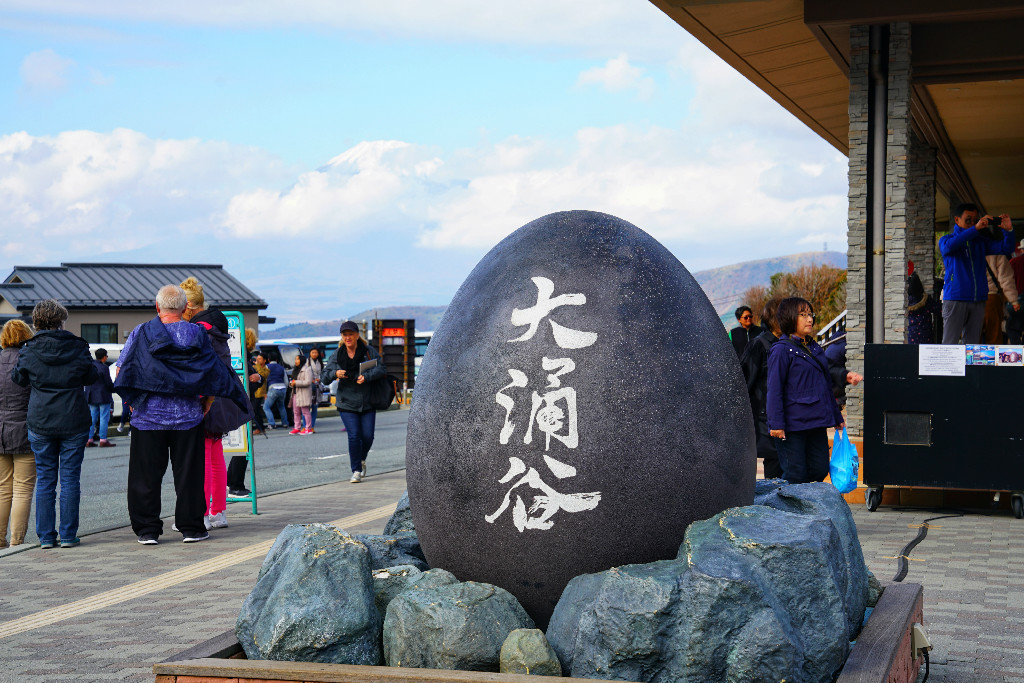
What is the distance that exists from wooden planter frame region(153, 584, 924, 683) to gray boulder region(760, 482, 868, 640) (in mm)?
126

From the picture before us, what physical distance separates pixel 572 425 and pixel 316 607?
1221 millimetres

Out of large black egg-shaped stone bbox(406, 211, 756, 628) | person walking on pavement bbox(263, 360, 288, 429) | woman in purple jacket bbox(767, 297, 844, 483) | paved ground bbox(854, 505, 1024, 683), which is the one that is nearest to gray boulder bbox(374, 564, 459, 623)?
large black egg-shaped stone bbox(406, 211, 756, 628)

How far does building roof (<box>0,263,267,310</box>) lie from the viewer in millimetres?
52375

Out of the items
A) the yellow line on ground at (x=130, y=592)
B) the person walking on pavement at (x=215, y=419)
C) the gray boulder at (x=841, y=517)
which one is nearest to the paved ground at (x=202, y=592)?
the yellow line on ground at (x=130, y=592)

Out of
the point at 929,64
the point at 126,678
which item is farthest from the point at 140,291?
the point at 126,678

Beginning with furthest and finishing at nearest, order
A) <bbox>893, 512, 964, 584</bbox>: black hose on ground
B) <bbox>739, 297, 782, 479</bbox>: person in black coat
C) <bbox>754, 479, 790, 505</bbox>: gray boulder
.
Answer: <bbox>739, 297, 782, 479</bbox>: person in black coat, <bbox>893, 512, 964, 584</bbox>: black hose on ground, <bbox>754, 479, 790, 505</bbox>: gray boulder

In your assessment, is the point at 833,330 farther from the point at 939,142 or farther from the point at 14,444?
the point at 14,444

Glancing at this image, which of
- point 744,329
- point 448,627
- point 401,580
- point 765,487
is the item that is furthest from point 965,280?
point 448,627

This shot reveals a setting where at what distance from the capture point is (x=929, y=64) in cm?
1436

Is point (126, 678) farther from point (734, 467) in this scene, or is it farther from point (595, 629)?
point (734, 467)

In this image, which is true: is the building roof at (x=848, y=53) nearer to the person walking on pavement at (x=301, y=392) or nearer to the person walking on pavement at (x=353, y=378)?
the person walking on pavement at (x=353, y=378)

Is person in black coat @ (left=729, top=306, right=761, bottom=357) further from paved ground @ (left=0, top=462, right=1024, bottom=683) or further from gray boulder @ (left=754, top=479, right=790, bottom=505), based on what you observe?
gray boulder @ (left=754, top=479, right=790, bottom=505)

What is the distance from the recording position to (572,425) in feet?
14.4

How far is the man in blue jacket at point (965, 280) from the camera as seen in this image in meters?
13.7
